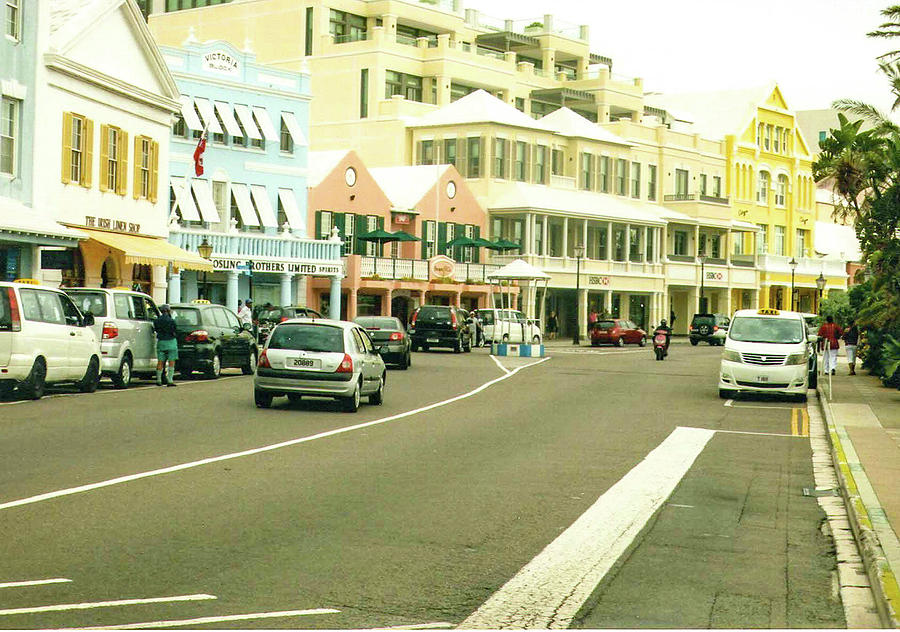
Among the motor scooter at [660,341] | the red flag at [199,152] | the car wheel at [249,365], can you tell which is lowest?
the car wheel at [249,365]

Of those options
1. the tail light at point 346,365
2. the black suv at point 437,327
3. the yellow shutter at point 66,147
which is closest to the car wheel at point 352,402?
the tail light at point 346,365

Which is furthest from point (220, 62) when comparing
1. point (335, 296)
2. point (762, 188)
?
point (762, 188)

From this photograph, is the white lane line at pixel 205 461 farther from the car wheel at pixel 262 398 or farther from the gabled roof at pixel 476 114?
the gabled roof at pixel 476 114

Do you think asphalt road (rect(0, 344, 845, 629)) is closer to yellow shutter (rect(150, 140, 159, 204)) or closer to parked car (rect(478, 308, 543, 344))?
yellow shutter (rect(150, 140, 159, 204))

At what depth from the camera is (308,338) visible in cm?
2286

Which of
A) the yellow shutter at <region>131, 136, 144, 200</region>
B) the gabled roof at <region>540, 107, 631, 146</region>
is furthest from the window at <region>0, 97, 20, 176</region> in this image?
the gabled roof at <region>540, 107, 631, 146</region>

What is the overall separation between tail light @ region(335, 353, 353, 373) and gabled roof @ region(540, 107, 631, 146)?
58.5m

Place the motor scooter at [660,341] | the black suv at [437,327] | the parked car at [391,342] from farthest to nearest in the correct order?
the black suv at [437,327] → the motor scooter at [660,341] → the parked car at [391,342]

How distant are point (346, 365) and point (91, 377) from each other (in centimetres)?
565

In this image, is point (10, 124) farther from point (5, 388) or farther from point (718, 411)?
point (718, 411)

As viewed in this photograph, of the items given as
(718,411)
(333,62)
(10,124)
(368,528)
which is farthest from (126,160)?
(333,62)

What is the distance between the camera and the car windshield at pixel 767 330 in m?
30.1

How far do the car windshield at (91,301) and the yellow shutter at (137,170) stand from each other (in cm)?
1569

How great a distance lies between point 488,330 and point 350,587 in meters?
50.1
